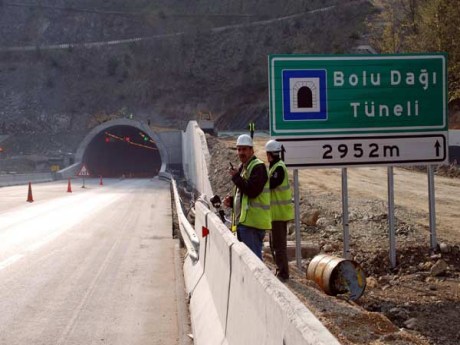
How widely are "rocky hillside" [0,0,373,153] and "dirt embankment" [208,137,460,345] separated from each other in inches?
2214

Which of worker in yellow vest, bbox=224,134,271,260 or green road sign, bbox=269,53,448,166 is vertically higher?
green road sign, bbox=269,53,448,166

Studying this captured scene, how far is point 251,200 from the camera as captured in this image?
823 cm

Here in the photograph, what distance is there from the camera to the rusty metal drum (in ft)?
30.5

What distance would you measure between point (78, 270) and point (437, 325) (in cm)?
602

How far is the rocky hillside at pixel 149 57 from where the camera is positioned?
280ft

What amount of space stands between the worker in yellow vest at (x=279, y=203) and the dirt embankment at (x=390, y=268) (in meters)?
0.37

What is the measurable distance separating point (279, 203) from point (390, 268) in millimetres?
3656

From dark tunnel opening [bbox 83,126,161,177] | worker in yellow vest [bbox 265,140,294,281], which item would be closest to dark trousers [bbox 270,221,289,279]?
worker in yellow vest [bbox 265,140,294,281]

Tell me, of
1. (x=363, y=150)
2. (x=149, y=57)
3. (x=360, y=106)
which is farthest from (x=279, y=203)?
(x=149, y=57)

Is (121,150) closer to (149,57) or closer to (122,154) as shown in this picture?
(122,154)

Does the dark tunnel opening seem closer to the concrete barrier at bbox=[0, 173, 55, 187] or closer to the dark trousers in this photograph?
the concrete barrier at bbox=[0, 173, 55, 187]

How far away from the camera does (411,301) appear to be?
→ 9.40 m

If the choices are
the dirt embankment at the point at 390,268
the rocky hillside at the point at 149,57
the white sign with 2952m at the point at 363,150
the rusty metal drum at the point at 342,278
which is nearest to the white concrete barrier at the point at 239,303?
the dirt embankment at the point at 390,268

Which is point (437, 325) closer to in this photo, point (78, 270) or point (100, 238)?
point (78, 270)
